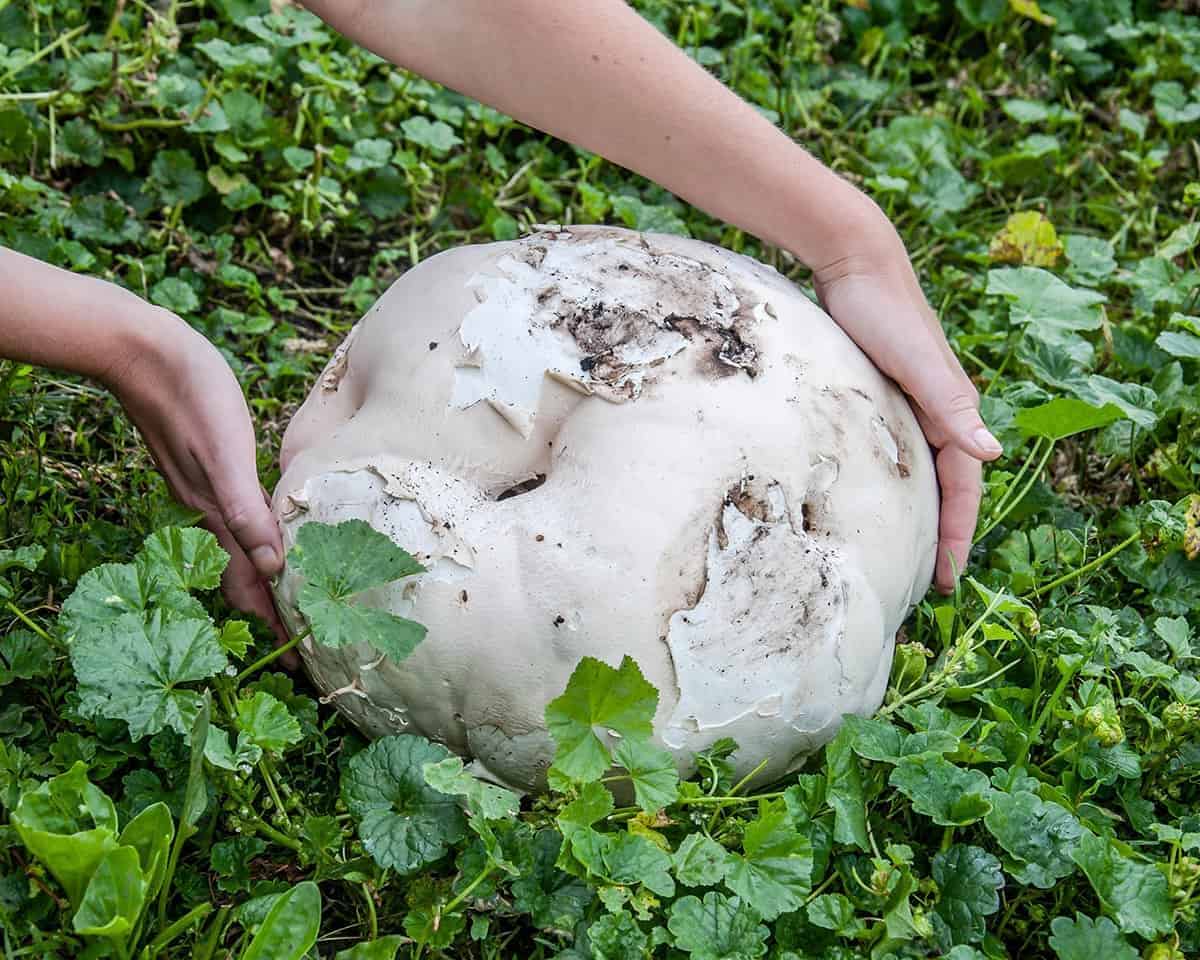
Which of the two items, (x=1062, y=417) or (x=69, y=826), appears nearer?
(x=69, y=826)

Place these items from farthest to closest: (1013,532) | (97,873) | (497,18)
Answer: (1013,532), (497,18), (97,873)

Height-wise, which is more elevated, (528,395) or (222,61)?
(528,395)

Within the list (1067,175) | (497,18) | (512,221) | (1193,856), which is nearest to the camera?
(1193,856)

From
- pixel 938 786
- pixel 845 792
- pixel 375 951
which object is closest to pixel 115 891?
pixel 375 951

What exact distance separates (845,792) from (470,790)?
1.86 feet

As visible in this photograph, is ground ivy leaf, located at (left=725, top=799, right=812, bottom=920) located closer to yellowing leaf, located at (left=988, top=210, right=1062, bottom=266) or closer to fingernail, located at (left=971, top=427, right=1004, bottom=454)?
fingernail, located at (left=971, top=427, right=1004, bottom=454)

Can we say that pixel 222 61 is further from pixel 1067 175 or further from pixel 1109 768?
pixel 1109 768

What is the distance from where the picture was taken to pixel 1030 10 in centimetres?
414

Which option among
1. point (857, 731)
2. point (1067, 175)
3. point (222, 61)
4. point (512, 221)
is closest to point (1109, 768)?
point (857, 731)

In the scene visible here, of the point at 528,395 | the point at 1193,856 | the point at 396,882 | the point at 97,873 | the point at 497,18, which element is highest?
the point at 497,18

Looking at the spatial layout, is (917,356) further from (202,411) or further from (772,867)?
(202,411)

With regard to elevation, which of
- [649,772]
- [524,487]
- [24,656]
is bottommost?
[24,656]

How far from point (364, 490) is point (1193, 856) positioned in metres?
1.41

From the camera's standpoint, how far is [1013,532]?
263 centimetres
